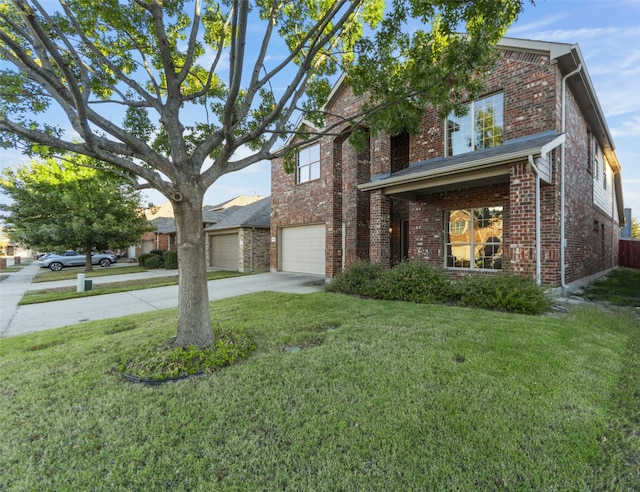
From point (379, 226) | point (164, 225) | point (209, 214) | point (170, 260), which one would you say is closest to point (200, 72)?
point (379, 226)

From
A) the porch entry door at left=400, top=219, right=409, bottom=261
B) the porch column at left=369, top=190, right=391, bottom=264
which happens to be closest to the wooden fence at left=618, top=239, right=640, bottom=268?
the porch entry door at left=400, top=219, right=409, bottom=261

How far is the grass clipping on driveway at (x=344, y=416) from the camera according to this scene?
→ 1.86m

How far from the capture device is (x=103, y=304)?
7.83m

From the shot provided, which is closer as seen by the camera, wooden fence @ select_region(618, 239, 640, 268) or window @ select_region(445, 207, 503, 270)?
window @ select_region(445, 207, 503, 270)

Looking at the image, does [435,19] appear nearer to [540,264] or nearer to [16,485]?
[540,264]

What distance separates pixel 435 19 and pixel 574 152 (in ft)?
20.8

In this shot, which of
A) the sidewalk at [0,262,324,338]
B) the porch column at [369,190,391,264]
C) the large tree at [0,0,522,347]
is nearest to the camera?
the large tree at [0,0,522,347]

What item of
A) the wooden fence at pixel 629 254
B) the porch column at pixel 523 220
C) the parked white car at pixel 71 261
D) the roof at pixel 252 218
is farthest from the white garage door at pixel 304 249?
the wooden fence at pixel 629 254

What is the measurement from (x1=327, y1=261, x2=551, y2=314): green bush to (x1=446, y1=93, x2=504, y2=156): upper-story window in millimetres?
3869

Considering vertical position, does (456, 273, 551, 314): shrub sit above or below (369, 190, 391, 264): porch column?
below

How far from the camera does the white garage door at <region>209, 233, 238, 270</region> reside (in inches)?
650

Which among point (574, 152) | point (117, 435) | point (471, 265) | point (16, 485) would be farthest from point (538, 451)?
point (574, 152)

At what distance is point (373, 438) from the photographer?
Answer: 215cm

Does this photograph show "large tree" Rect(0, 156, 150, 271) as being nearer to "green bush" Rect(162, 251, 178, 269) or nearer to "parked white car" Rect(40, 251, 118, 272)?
"green bush" Rect(162, 251, 178, 269)
